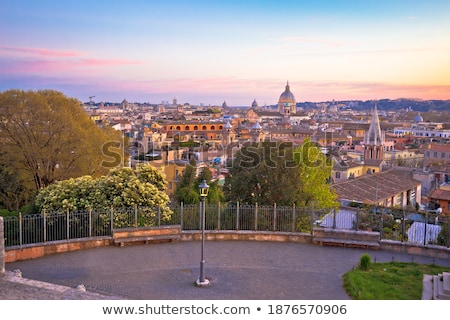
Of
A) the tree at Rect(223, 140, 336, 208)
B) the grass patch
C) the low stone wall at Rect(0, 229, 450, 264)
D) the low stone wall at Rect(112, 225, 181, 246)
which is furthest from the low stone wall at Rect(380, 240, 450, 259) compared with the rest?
the tree at Rect(223, 140, 336, 208)

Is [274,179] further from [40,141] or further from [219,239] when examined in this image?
[40,141]

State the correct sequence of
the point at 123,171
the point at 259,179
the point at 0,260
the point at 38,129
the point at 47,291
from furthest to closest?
the point at 38,129, the point at 259,179, the point at 123,171, the point at 0,260, the point at 47,291

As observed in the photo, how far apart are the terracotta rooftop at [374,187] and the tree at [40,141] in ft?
57.1

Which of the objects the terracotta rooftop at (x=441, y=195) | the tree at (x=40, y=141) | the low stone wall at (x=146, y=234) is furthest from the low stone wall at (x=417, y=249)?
the terracotta rooftop at (x=441, y=195)

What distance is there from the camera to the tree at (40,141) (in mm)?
23016

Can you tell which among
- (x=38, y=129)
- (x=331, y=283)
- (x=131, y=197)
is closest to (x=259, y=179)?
(x=131, y=197)

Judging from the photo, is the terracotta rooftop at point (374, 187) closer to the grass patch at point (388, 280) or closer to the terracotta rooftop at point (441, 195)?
the terracotta rooftop at point (441, 195)

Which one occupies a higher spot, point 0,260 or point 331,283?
point 0,260

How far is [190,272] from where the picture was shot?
454 inches

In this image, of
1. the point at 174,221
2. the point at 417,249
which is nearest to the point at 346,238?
the point at 417,249

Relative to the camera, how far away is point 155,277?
1112 centimetres

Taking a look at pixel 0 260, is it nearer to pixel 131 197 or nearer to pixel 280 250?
pixel 131 197

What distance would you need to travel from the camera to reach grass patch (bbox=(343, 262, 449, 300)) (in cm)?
992

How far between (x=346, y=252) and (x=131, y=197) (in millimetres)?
6609
